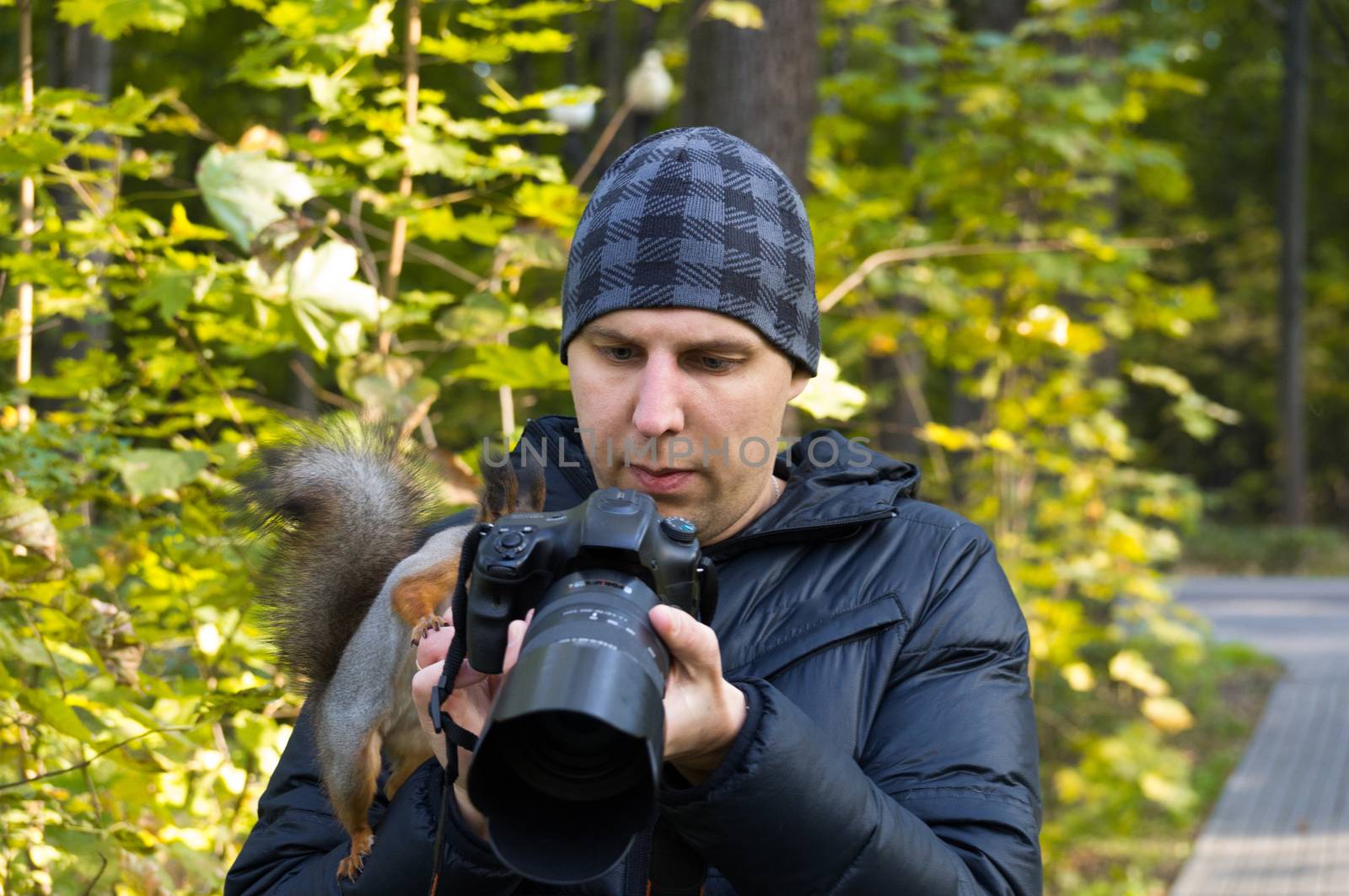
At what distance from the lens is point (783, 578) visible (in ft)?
4.99

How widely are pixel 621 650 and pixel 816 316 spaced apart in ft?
2.45

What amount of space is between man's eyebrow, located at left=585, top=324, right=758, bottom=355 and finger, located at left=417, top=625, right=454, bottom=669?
0.38 meters

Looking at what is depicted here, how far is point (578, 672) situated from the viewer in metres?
0.96

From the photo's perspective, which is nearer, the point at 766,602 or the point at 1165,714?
the point at 766,602

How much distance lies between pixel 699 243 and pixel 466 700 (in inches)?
22.8

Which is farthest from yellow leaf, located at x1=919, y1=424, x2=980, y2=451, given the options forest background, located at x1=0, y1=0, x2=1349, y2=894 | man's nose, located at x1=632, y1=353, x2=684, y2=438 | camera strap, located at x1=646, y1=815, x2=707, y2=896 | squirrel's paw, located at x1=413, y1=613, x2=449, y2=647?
camera strap, located at x1=646, y1=815, x2=707, y2=896

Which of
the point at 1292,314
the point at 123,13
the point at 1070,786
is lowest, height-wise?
the point at 1292,314

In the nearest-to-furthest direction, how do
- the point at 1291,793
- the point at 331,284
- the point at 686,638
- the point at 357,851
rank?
the point at 686,638, the point at 357,851, the point at 331,284, the point at 1291,793

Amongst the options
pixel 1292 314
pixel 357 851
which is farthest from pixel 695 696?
pixel 1292 314

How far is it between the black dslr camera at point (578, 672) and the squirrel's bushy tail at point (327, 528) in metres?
Answer: 0.86

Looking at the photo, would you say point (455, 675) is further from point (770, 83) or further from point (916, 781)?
point (770, 83)

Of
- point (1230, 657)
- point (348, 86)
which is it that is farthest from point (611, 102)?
point (348, 86)

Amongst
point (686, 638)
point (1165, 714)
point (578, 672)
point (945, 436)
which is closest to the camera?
point (578, 672)

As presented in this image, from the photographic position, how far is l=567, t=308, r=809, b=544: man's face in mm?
1425
